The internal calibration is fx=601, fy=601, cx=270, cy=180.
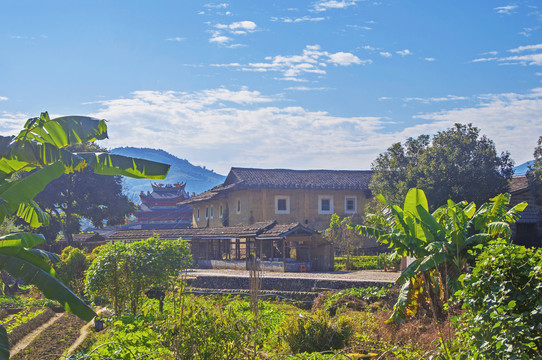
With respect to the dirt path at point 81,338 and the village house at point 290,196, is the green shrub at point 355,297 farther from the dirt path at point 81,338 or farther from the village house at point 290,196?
the village house at point 290,196

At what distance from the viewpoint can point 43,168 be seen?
26.9ft

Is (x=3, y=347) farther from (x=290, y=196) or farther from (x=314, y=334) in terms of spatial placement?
(x=290, y=196)

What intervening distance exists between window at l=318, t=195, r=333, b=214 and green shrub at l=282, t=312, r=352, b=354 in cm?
3486

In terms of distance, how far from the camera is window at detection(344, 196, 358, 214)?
45.3 meters

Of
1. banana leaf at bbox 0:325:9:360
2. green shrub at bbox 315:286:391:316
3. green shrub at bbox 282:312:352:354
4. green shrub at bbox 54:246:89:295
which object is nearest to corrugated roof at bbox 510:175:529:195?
green shrub at bbox 315:286:391:316

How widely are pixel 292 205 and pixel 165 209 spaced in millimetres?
34813

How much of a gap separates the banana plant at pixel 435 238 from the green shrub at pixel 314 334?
1.64 m

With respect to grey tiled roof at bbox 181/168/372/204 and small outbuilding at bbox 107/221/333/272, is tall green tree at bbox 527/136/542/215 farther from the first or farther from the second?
grey tiled roof at bbox 181/168/372/204

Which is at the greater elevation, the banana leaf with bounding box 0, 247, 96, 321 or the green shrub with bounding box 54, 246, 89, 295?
the banana leaf with bounding box 0, 247, 96, 321

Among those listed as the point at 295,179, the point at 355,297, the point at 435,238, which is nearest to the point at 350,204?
the point at 295,179

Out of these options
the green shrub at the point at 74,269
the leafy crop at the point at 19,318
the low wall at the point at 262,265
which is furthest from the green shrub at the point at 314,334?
the low wall at the point at 262,265

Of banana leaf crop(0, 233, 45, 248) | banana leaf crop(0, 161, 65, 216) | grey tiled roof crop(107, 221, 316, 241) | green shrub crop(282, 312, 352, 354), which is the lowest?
green shrub crop(282, 312, 352, 354)

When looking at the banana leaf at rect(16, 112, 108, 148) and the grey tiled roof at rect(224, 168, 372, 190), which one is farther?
the grey tiled roof at rect(224, 168, 372, 190)

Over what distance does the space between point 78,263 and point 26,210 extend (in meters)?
11.7
